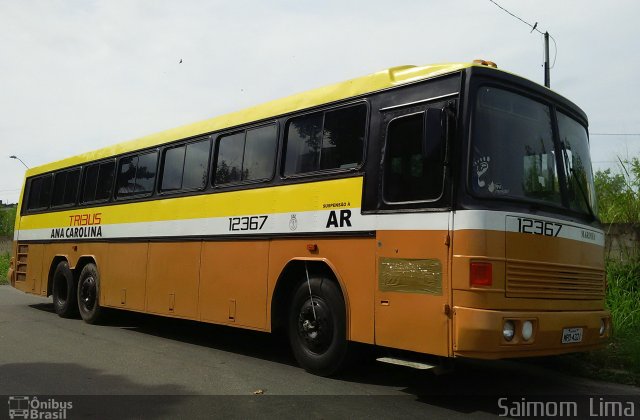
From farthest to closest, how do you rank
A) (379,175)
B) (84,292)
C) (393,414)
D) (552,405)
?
(84,292) < (379,175) < (552,405) < (393,414)

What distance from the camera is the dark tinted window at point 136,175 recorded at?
951 cm

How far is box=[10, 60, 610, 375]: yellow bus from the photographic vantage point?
5.02 m

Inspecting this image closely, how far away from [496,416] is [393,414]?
2.92 feet

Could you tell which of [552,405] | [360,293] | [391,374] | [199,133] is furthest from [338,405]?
[199,133]

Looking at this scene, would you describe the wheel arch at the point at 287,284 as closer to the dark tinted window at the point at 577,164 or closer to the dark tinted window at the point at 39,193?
Answer: the dark tinted window at the point at 577,164

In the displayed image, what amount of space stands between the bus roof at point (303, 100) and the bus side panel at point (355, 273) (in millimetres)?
1628

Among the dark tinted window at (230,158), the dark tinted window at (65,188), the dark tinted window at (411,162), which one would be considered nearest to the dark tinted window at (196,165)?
the dark tinted window at (230,158)

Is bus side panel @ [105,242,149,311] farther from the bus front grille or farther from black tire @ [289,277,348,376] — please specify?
the bus front grille

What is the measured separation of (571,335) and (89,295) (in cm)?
866

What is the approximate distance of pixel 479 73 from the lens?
5262mm

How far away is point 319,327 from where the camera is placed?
6289 mm

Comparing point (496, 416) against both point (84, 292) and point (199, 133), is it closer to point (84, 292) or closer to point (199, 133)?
point (199, 133)

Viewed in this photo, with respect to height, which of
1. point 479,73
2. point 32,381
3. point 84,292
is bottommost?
point 32,381

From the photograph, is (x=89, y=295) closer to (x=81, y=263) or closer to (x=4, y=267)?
(x=81, y=263)
